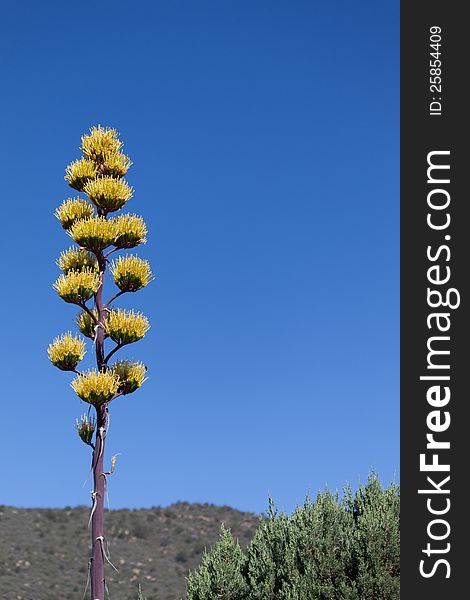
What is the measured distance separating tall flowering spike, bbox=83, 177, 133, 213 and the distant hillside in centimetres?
2275

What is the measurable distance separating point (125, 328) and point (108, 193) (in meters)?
1.80

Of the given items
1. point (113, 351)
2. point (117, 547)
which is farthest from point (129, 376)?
point (117, 547)

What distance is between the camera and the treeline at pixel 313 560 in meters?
11.5

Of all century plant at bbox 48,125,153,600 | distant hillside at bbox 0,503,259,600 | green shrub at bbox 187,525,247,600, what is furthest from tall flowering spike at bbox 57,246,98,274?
distant hillside at bbox 0,503,259,600

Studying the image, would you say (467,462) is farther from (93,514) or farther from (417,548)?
(93,514)

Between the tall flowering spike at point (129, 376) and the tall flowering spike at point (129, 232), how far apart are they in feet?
5.26

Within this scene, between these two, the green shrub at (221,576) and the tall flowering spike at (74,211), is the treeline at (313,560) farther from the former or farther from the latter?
the tall flowering spike at (74,211)

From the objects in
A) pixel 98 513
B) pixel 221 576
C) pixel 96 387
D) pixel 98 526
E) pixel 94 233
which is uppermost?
pixel 94 233

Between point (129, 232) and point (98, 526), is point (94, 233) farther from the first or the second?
point (98, 526)

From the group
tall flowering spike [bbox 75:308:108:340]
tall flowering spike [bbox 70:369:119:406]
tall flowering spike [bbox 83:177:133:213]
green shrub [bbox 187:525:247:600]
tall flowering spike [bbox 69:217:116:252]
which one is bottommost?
green shrub [bbox 187:525:247:600]

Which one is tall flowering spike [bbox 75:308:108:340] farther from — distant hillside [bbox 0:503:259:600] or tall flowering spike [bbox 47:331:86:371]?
distant hillside [bbox 0:503:259:600]

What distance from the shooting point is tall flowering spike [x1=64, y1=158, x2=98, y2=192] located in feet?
38.6

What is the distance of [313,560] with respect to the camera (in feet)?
38.8

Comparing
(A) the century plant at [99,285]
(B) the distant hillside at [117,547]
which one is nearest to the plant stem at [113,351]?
(A) the century plant at [99,285]
